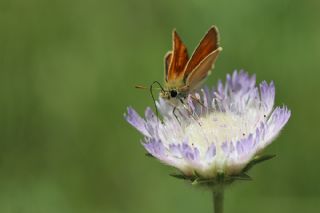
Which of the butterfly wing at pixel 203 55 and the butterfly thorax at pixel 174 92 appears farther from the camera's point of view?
the butterfly thorax at pixel 174 92

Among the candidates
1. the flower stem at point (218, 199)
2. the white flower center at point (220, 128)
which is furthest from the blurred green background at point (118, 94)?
the flower stem at point (218, 199)

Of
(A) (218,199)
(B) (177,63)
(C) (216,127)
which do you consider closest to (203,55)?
(B) (177,63)

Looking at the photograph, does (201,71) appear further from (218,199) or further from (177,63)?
(218,199)

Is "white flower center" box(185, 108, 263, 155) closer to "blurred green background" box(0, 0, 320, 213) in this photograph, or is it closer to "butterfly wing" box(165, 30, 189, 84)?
"butterfly wing" box(165, 30, 189, 84)

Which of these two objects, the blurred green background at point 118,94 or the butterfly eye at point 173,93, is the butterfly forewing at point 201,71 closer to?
the butterfly eye at point 173,93

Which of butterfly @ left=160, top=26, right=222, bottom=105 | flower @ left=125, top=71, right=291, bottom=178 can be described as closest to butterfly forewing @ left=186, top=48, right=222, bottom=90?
butterfly @ left=160, top=26, right=222, bottom=105

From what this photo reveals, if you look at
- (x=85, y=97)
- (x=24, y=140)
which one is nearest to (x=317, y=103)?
(x=85, y=97)
